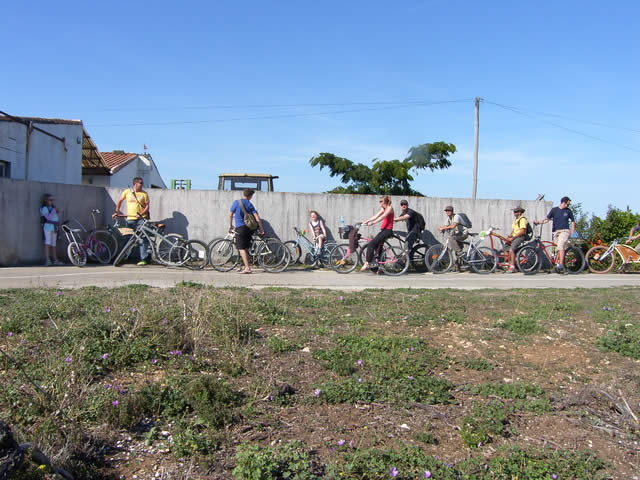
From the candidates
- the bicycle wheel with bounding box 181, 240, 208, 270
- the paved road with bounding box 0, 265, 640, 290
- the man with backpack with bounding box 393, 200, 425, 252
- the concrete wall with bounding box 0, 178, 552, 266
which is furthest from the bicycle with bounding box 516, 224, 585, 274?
the bicycle wheel with bounding box 181, 240, 208, 270

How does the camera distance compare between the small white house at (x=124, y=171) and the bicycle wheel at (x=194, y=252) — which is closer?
the bicycle wheel at (x=194, y=252)

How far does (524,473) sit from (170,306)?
405 centimetres

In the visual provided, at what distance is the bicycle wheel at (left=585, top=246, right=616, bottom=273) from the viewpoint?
49.1ft

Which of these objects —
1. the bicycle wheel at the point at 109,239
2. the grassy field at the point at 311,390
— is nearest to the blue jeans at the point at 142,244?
the bicycle wheel at the point at 109,239

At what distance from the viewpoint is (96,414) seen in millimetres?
3738

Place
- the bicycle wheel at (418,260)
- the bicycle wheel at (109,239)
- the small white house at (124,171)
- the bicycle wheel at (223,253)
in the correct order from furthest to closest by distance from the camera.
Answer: the small white house at (124,171) → the bicycle wheel at (418,260) → the bicycle wheel at (109,239) → the bicycle wheel at (223,253)

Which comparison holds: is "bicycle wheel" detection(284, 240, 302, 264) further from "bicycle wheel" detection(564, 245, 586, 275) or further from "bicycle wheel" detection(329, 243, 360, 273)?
"bicycle wheel" detection(564, 245, 586, 275)

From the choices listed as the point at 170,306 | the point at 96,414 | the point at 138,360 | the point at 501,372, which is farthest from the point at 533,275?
the point at 96,414

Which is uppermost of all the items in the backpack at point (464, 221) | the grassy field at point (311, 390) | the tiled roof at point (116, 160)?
the tiled roof at point (116, 160)

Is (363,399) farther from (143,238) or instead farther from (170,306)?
(143,238)

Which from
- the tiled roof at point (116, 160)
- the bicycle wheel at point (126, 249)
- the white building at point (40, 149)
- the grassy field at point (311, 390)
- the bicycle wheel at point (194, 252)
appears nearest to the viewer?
the grassy field at point (311, 390)

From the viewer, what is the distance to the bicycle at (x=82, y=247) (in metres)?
12.6

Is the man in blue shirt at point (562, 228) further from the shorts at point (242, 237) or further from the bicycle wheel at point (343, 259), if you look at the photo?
the shorts at point (242, 237)

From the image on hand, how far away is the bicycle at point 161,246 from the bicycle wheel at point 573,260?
959 cm
